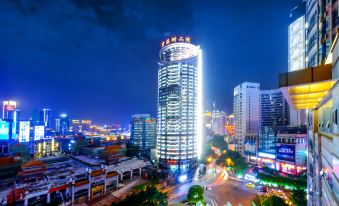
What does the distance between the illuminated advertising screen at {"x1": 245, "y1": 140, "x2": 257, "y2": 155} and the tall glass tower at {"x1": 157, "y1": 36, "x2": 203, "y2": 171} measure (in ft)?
48.2

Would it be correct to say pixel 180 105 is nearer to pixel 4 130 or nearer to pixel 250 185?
pixel 250 185

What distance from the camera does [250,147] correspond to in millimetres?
55750

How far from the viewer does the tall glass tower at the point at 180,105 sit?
182 feet

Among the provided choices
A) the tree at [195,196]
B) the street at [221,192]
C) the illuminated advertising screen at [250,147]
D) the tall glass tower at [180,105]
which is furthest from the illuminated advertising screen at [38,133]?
the illuminated advertising screen at [250,147]

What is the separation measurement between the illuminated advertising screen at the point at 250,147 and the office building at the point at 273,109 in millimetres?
23682

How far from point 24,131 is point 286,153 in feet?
330

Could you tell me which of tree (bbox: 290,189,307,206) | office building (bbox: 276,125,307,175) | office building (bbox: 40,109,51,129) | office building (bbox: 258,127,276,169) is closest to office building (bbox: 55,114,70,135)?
office building (bbox: 40,109,51,129)

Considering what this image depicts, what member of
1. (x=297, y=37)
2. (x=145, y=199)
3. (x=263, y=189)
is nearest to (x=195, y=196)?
(x=145, y=199)

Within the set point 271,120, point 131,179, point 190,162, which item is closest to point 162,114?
point 190,162

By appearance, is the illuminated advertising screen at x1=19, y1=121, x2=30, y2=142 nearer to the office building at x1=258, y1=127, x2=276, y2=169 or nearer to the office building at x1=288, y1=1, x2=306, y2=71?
the office building at x1=258, y1=127, x2=276, y2=169

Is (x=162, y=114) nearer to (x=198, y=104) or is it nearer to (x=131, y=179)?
(x=198, y=104)

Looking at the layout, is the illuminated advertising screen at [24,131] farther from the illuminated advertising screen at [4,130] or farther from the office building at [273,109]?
the office building at [273,109]

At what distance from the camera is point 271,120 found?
75.8m

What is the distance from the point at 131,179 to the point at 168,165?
45.8ft
